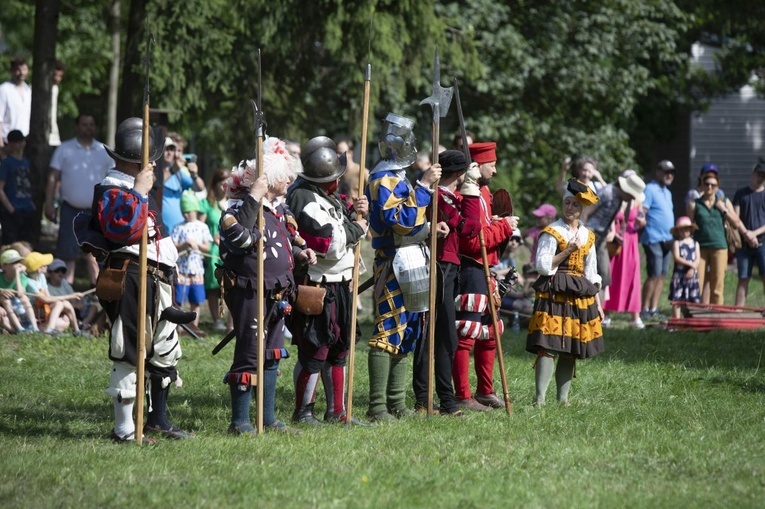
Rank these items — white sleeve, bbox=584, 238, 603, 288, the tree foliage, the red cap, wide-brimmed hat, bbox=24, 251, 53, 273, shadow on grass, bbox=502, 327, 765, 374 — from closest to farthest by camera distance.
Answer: white sleeve, bbox=584, 238, 603, 288, the red cap, shadow on grass, bbox=502, 327, 765, 374, wide-brimmed hat, bbox=24, 251, 53, 273, the tree foliage

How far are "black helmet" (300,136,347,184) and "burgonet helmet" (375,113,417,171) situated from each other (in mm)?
288

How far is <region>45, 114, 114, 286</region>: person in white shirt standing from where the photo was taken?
528 inches

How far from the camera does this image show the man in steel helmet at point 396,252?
807 centimetres

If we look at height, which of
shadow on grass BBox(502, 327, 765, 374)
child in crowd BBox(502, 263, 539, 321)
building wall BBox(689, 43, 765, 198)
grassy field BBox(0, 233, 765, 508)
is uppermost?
building wall BBox(689, 43, 765, 198)

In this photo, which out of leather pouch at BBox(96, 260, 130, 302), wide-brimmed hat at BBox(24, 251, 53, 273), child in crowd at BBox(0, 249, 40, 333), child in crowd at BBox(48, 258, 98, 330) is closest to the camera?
leather pouch at BBox(96, 260, 130, 302)

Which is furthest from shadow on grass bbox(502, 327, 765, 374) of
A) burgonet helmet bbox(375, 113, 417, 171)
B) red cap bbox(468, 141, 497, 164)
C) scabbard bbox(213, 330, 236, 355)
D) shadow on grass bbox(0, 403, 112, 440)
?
shadow on grass bbox(0, 403, 112, 440)

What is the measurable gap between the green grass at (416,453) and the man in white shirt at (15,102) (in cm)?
578

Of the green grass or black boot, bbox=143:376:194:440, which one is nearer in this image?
the green grass

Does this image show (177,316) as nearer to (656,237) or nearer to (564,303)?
(564,303)

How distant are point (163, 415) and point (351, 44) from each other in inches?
396

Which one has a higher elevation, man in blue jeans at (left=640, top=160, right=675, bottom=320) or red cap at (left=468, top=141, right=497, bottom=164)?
red cap at (left=468, top=141, right=497, bottom=164)

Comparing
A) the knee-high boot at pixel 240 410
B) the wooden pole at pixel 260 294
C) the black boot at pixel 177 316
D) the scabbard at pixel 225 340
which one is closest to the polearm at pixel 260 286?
the wooden pole at pixel 260 294

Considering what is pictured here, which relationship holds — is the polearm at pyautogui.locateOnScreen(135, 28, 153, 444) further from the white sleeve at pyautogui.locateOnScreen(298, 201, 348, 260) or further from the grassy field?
the white sleeve at pyautogui.locateOnScreen(298, 201, 348, 260)

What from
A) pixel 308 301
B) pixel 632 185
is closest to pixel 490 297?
Result: pixel 308 301
